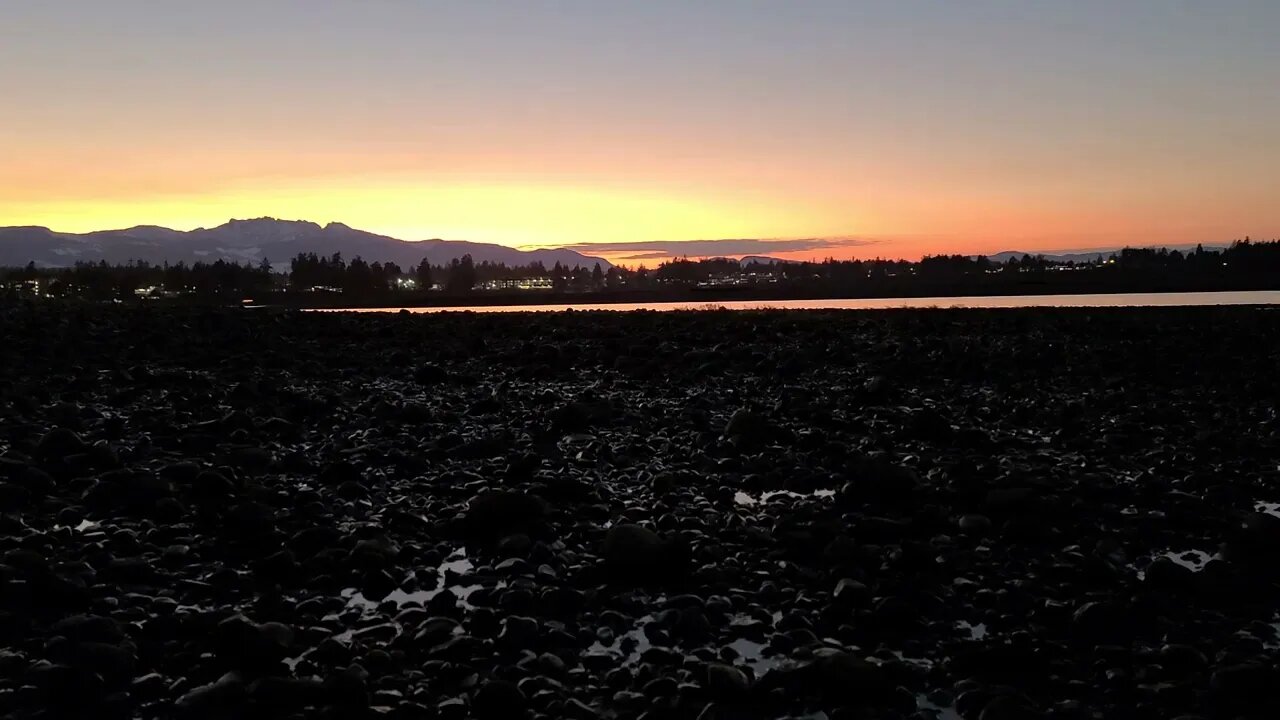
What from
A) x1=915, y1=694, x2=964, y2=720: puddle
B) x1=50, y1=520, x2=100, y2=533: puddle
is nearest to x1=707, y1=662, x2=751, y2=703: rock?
x1=915, y1=694, x2=964, y2=720: puddle

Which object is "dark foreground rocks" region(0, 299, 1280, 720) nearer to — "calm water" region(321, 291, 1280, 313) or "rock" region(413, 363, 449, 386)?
"rock" region(413, 363, 449, 386)

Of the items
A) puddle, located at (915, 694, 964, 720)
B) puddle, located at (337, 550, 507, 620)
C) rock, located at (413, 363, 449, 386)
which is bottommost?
puddle, located at (915, 694, 964, 720)

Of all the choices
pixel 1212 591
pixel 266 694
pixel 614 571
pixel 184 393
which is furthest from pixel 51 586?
pixel 184 393

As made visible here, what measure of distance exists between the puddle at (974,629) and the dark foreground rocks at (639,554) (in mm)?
37

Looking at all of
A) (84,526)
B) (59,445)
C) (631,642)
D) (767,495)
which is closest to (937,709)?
(631,642)

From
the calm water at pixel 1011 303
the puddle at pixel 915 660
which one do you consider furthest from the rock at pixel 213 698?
the calm water at pixel 1011 303

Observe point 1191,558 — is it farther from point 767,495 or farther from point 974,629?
point 767,495

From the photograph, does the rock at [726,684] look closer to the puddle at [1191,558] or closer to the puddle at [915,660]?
the puddle at [915,660]

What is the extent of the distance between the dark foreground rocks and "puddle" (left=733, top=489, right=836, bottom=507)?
130 millimetres

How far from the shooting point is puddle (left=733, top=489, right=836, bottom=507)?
9.03 meters

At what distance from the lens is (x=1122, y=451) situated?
11.4 m

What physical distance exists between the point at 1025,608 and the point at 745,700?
246cm

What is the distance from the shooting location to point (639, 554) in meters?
6.72

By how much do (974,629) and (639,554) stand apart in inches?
96.0
